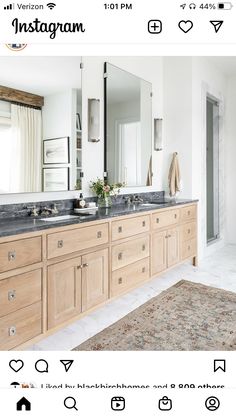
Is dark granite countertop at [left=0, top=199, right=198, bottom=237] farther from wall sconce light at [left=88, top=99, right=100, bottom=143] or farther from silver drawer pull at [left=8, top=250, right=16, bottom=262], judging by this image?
wall sconce light at [left=88, top=99, right=100, bottom=143]

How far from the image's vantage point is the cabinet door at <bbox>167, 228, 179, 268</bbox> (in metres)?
3.08

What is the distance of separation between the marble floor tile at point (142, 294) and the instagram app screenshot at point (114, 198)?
0.05ft

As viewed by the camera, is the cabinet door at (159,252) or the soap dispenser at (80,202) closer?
the soap dispenser at (80,202)

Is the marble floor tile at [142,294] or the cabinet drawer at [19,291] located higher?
the cabinet drawer at [19,291]

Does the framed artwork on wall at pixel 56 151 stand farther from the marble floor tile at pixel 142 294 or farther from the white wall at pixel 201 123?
the white wall at pixel 201 123

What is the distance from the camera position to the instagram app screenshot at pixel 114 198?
2.72 ft

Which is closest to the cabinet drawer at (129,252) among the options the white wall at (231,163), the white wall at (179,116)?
the white wall at (179,116)
